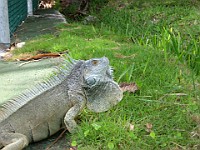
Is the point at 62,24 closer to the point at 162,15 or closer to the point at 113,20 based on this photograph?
the point at 113,20

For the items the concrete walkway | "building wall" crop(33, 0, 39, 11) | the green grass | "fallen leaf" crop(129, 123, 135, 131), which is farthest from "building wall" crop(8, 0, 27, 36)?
"fallen leaf" crop(129, 123, 135, 131)

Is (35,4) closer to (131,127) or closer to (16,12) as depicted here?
(16,12)

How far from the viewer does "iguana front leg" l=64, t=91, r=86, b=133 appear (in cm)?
284

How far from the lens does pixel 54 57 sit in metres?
5.21

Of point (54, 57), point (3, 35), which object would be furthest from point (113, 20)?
point (54, 57)

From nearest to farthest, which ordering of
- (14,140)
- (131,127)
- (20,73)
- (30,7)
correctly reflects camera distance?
(14,140) → (131,127) → (20,73) → (30,7)

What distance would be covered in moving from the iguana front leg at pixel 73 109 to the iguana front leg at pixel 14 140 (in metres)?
0.33

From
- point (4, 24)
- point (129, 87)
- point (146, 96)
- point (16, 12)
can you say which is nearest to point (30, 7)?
point (16, 12)

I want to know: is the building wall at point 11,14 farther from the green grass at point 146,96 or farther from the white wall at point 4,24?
the green grass at point 146,96

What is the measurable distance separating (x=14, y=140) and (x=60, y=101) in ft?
1.47

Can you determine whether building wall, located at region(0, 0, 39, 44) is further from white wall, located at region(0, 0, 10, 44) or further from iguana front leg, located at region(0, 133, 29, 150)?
iguana front leg, located at region(0, 133, 29, 150)

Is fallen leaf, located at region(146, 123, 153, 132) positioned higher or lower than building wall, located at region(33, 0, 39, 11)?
higher

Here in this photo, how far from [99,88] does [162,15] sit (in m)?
6.62

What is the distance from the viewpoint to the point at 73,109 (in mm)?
2867
